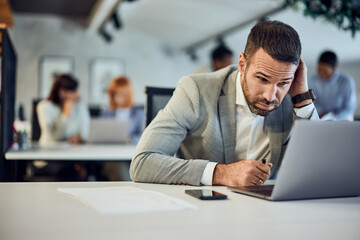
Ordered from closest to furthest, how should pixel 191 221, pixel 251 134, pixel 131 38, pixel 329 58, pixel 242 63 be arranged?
pixel 191 221 → pixel 242 63 → pixel 251 134 → pixel 329 58 → pixel 131 38

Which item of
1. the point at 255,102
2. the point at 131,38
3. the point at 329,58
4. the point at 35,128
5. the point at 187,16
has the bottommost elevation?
the point at 35,128

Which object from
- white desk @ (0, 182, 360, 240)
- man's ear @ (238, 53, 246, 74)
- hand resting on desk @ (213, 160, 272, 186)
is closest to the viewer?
white desk @ (0, 182, 360, 240)

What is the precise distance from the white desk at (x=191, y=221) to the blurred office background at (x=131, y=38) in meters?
5.87

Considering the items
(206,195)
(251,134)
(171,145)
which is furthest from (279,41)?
(206,195)

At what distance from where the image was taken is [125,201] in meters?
0.97

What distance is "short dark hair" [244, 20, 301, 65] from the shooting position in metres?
1.50

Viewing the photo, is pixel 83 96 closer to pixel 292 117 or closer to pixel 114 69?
pixel 114 69

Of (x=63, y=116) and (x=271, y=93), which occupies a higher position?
(x=271, y=93)

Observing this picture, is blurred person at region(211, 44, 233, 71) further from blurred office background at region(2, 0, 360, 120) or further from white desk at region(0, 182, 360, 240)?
blurred office background at region(2, 0, 360, 120)

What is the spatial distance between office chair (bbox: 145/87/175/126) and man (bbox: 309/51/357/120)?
2906mm

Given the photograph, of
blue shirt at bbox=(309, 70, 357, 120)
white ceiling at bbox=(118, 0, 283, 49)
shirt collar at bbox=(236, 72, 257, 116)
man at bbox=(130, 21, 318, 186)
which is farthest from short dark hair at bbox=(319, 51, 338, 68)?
shirt collar at bbox=(236, 72, 257, 116)

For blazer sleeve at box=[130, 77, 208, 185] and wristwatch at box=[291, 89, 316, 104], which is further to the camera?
wristwatch at box=[291, 89, 316, 104]

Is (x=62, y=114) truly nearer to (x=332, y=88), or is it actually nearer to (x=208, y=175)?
(x=332, y=88)

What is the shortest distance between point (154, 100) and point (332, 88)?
312cm
